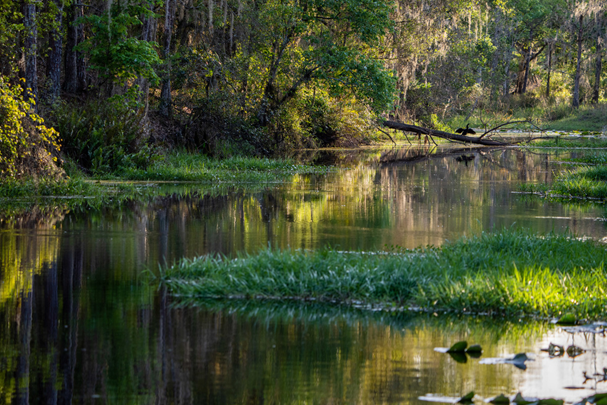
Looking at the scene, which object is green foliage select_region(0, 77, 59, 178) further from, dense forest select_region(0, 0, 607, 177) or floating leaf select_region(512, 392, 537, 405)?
floating leaf select_region(512, 392, 537, 405)

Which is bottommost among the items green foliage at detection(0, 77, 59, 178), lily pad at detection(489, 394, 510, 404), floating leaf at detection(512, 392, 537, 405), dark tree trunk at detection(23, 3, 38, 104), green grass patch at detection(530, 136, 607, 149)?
lily pad at detection(489, 394, 510, 404)

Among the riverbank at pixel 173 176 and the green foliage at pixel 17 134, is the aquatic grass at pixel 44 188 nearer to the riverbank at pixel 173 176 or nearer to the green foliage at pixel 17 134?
the riverbank at pixel 173 176

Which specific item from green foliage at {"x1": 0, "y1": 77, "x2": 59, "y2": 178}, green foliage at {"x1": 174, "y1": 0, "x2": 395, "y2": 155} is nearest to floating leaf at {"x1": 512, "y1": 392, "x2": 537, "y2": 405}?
green foliage at {"x1": 0, "y1": 77, "x2": 59, "y2": 178}

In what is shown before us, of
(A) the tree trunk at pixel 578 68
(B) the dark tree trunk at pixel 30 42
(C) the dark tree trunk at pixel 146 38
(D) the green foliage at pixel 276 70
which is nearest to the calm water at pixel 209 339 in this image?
(B) the dark tree trunk at pixel 30 42

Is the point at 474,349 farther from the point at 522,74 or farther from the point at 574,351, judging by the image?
the point at 522,74

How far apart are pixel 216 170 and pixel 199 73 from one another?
7167 mm

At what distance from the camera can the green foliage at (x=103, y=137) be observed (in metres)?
21.5

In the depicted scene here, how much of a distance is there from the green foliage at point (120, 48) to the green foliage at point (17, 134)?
6.43 m

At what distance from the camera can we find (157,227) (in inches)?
512

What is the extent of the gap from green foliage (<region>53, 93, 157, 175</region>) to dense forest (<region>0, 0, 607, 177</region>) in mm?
37

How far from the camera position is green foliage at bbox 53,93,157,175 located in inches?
848

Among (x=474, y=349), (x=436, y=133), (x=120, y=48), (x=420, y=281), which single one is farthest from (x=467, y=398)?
(x=436, y=133)

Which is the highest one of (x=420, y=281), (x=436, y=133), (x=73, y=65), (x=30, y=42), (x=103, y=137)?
(x=73, y=65)

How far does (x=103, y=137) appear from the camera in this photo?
2197cm
